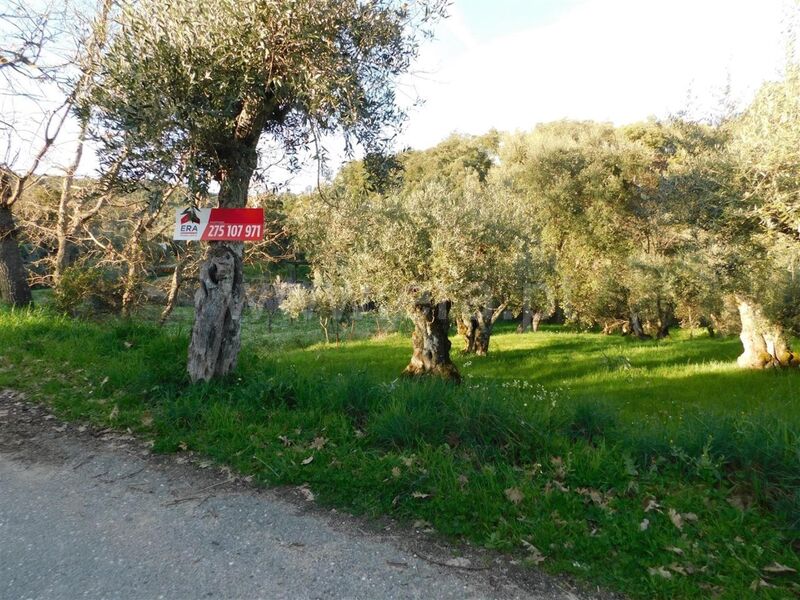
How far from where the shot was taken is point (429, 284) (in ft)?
39.5

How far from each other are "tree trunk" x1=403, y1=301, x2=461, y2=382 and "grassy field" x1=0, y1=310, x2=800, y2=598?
5.75m

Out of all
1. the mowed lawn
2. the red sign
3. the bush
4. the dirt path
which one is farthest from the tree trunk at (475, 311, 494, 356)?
the dirt path

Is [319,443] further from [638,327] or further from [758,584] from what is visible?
[638,327]

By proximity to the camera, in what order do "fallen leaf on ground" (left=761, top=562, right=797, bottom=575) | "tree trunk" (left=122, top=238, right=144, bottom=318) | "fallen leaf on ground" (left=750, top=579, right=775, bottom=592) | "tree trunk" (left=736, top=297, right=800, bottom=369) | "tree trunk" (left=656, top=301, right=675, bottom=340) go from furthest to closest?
"tree trunk" (left=656, top=301, right=675, bottom=340) → "tree trunk" (left=736, top=297, right=800, bottom=369) → "tree trunk" (left=122, top=238, right=144, bottom=318) → "fallen leaf on ground" (left=761, top=562, right=797, bottom=575) → "fallen leaf on ground" (left=750, top=579, right=775, bottom=592)

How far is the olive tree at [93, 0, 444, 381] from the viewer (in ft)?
17.7

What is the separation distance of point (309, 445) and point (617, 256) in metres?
25.2

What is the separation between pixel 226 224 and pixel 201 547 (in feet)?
13.7

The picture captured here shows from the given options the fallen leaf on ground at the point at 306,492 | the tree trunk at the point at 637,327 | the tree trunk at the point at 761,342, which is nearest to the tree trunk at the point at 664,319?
the tree trunk at the point at 637,327

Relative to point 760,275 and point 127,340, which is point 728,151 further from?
point 127,340

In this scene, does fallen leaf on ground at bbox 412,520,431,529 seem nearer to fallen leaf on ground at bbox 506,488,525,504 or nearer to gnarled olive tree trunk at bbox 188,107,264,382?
fallen leaf on ground at bbox 506,488,525,504

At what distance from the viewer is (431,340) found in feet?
42.6

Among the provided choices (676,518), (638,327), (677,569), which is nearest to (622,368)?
(638,327)

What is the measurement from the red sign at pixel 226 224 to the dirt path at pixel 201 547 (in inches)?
117

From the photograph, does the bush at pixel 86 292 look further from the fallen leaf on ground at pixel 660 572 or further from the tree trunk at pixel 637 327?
the tree trunk at pixel 637 327
